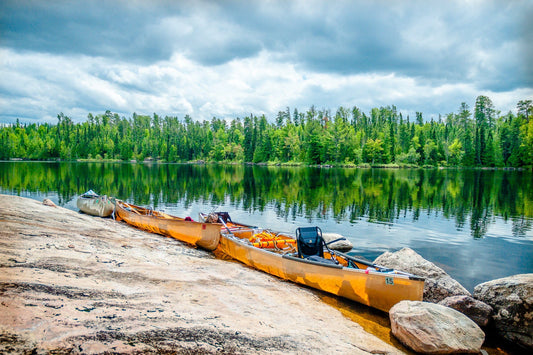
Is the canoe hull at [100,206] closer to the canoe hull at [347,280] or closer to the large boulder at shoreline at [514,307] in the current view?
the canoe hull at [347,280]

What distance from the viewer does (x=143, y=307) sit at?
6848 millimetres

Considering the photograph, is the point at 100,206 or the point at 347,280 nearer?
the point at 347,280

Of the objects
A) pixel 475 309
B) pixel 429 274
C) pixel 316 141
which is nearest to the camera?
pixel 475 309

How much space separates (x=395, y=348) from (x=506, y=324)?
11.7ft

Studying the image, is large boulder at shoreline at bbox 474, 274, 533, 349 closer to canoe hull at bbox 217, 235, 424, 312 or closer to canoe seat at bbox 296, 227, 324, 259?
canoe hull at bbox 217, 235, 424, 312

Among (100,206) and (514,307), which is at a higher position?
(100,206)

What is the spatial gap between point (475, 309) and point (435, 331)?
2538 mm

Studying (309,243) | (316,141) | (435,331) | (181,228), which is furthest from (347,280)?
(316,141)

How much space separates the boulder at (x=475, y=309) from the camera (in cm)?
893

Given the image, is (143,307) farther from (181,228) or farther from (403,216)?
(403,216)

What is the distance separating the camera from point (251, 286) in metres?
10.5

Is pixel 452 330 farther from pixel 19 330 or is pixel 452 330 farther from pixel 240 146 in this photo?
pixel 240 146

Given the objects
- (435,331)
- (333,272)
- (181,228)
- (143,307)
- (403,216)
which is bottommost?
(403,216)

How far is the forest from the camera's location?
112312 millimetres
